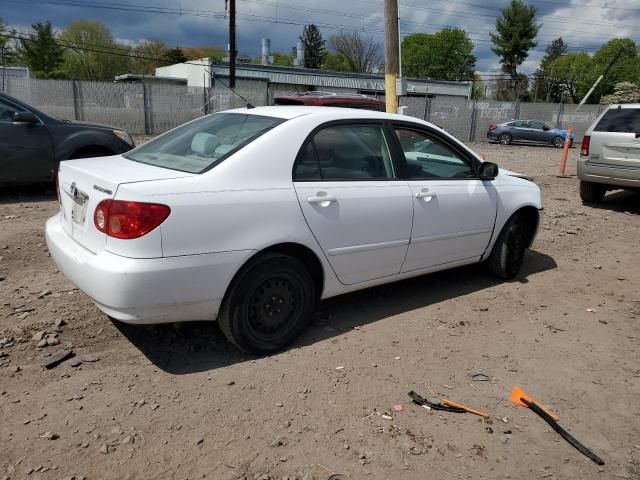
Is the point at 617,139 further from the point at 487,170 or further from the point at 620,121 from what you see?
the point at 487,170

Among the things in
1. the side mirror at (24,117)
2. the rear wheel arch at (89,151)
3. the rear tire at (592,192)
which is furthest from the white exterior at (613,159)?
the side mirror at (24,117)

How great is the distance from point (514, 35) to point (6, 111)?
7395cm

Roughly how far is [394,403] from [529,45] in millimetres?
78161

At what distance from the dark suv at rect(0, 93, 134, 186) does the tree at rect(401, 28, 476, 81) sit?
89.0m

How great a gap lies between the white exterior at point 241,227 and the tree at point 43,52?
6775 cm

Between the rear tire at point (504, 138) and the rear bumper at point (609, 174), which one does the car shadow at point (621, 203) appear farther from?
the rear tire at point (504, 138)

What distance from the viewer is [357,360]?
364 cm

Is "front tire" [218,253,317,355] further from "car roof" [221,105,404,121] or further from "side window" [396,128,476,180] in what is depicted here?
"side window" [396,128,476,180]

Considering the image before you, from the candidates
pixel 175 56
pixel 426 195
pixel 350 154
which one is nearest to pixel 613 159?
pixel 426 195

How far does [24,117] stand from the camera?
24.3 feet

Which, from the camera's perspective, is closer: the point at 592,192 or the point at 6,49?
the point at 592,192

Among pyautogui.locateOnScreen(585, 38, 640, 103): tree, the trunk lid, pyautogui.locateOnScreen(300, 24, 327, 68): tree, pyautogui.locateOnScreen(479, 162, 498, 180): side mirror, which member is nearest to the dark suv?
the trunk lid

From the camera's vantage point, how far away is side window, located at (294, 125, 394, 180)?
3756 mm

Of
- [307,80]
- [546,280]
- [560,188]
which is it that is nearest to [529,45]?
[307,80]
